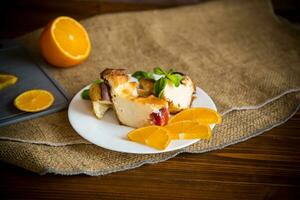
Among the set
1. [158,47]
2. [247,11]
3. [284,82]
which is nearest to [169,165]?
[284,82]

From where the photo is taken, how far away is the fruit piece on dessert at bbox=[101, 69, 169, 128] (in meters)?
0.81

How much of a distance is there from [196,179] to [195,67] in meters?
0.46

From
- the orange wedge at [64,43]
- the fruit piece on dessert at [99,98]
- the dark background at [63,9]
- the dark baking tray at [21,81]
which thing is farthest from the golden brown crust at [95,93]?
the dark background at [63,9]

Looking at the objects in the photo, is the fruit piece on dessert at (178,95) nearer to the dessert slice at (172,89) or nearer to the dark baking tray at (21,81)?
the dessert slice at (172,89)

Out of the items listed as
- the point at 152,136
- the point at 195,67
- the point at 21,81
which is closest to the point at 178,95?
the point at 152,136

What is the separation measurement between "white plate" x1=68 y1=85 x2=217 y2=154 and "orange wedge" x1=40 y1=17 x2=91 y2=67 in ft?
0.68

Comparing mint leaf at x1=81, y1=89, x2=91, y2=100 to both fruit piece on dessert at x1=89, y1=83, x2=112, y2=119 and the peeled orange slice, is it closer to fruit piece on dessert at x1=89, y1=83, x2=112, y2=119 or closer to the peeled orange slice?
fruit piece on dessert at x1=89, y1=83, x2=112, y2=119

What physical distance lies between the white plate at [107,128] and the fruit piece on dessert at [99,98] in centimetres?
2

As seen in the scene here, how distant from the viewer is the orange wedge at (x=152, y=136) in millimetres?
765

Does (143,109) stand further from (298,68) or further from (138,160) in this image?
(298,68)

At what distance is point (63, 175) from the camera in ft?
2.51

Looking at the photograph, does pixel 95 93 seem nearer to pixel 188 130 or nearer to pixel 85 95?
pixel 85 95

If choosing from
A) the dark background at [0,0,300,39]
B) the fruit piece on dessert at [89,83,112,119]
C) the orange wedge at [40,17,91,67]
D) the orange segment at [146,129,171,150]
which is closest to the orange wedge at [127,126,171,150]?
the orange segment at [146,129,171,150]

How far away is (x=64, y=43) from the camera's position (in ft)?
3.63
